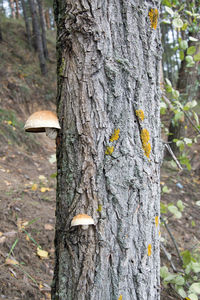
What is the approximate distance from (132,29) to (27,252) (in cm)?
253

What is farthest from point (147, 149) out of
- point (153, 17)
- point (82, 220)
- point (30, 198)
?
point (30, 198)

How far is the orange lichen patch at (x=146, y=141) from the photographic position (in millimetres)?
1217

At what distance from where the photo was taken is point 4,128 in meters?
5.89

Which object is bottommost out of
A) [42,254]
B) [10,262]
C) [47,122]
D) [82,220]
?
[42,254]

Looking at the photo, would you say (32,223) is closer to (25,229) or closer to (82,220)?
(25,229)

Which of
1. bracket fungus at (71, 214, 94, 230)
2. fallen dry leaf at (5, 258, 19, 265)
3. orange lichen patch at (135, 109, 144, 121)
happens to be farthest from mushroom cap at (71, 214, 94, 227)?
fallen dry leaf at (5, 258, 19, 265)

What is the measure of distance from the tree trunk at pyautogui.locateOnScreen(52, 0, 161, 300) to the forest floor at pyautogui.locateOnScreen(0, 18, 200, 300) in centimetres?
71

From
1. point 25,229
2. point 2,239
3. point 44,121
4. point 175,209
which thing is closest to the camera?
point 44,121

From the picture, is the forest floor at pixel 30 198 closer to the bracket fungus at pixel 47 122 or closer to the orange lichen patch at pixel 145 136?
the bracket fungus at pixel 47 122

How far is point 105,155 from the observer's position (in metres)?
1.16

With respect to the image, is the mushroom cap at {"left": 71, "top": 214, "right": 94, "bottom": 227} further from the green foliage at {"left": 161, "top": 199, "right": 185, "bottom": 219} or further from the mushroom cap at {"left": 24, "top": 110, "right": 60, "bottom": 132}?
the green foliage at {"left": 161, "top": 199, "right": 185, "bottom": 219}

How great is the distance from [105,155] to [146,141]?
241mm

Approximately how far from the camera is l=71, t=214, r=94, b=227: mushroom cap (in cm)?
107

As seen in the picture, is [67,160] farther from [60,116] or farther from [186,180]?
[186,180]
